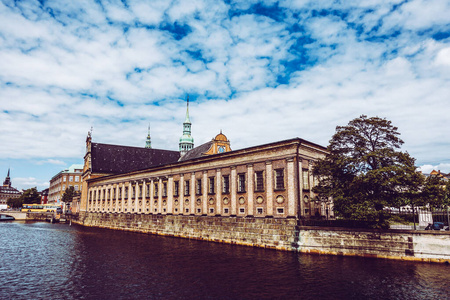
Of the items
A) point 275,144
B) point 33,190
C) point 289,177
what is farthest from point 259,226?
point 33,190

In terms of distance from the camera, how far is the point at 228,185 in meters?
39.4

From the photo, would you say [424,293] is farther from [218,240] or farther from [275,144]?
[218,240]

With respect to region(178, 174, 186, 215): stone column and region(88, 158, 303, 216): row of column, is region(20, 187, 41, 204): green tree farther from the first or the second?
region(178, 174, 186, 215): stone column

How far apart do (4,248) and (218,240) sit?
24.2m

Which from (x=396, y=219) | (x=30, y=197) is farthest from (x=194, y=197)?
(x=30, y=197)

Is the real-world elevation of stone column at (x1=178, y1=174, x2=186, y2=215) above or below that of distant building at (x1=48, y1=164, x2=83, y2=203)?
below

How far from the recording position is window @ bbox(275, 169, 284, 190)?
33.3m

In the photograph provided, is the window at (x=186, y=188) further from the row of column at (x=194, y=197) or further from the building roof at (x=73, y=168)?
the building roof at (x=73, y=168)

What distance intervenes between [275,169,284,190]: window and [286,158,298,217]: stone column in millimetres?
845

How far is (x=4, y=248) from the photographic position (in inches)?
1335

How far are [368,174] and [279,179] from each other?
10.1 meters

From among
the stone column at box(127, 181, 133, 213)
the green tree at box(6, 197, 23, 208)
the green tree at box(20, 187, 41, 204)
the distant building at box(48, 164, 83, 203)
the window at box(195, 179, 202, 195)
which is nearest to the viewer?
the window at box(195, 179, 202, 195)

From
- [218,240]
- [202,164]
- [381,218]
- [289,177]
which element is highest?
[202,164]

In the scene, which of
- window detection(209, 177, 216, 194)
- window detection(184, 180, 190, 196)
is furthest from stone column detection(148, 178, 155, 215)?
window detection(209, 177, 216, 194)
